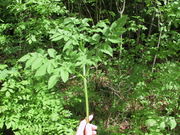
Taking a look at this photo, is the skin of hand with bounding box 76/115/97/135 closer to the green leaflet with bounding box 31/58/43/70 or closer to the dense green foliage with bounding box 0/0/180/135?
the dense green foliage with bounding box 0/0/180/135

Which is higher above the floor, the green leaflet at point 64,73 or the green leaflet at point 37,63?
the green leaflet at point 37,63

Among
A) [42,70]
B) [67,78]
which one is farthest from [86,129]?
[42,70]

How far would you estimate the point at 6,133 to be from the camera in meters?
4.07

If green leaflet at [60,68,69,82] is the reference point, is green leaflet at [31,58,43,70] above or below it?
above

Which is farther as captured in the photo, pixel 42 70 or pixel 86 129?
pixel 42 70

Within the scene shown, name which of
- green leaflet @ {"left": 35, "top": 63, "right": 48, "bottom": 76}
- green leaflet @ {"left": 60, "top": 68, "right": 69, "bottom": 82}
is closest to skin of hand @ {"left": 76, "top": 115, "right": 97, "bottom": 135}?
green leaflet @ {"left": 60, "top": 68, "right": 69, "bottom": 82}

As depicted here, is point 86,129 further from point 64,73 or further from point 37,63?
point 37,63

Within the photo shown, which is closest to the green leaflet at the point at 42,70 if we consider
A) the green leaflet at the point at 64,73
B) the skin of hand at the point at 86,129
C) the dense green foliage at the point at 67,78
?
the dense green foliage at the point at 67,78

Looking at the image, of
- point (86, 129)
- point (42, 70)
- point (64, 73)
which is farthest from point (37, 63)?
point (86, 129)

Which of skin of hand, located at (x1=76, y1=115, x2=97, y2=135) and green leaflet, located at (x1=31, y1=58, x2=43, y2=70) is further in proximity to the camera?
green leaflet, located at (x1=31, y1=58, x2=43, y2=70)

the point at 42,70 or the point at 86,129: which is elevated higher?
the point at 42,70

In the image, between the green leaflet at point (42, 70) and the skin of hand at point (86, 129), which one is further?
the green leaflet at point (42, 70)

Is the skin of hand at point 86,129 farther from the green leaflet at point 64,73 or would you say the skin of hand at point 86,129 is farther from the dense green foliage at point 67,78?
the green leaflet at point 64,73

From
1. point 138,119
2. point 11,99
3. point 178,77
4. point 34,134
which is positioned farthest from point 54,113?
point 178,77
